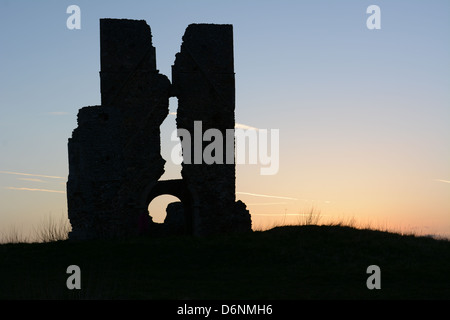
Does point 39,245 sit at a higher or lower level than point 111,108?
lower

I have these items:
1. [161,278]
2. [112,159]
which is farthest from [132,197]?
[161,278]

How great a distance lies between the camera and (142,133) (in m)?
26.9

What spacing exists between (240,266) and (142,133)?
28.2ft

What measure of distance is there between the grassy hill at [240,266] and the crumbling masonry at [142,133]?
2101 mm

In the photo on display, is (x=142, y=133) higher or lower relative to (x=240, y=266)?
higher

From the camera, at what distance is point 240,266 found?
2033 centimetres

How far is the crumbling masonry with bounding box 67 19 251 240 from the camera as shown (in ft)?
81.4

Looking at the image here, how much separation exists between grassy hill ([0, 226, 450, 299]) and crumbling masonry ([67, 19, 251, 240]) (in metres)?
2.10

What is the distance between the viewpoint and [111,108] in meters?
25.2

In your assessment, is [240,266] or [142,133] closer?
[240,266]

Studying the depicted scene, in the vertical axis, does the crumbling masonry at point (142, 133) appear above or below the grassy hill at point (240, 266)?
above

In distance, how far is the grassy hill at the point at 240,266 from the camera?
16188 millimetres
